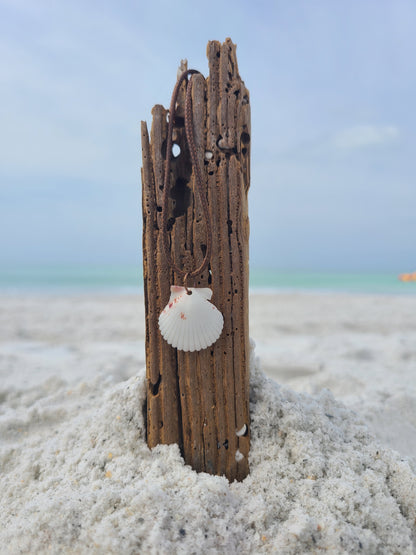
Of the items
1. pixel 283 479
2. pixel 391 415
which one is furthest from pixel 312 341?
pixel 283 479

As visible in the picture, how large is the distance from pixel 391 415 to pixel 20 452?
3.12 m

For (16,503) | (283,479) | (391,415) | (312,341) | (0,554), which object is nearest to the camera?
(0,554)

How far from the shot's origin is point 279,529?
5.29ft

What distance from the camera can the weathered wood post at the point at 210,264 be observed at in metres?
1.96

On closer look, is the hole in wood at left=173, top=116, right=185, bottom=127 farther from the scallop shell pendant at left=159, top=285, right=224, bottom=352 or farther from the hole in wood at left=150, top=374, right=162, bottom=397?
the hole in wood at left=150, top=374, right=162, bottom=397

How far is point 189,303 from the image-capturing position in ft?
6.10

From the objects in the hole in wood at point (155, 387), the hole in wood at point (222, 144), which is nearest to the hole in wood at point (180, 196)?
the hole in wood at point (222, 144)

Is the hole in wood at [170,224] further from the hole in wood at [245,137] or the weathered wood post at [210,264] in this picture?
the hole in wood at [245,137]

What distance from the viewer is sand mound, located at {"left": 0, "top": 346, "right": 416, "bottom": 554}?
1521mm

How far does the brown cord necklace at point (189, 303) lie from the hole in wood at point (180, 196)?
100 mm

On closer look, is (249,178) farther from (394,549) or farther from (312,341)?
(312,341)

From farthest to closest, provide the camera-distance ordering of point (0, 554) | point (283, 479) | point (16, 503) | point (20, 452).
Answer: point (20, 452), point (16, 503), point (283, 479), point (0, 554)

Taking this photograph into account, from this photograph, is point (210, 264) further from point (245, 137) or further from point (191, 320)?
point (245, 137)

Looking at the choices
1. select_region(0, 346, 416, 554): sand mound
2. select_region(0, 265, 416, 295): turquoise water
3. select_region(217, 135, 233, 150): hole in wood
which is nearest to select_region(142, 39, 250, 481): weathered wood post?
select_region(217, 135, 233, 150): hole in wood
